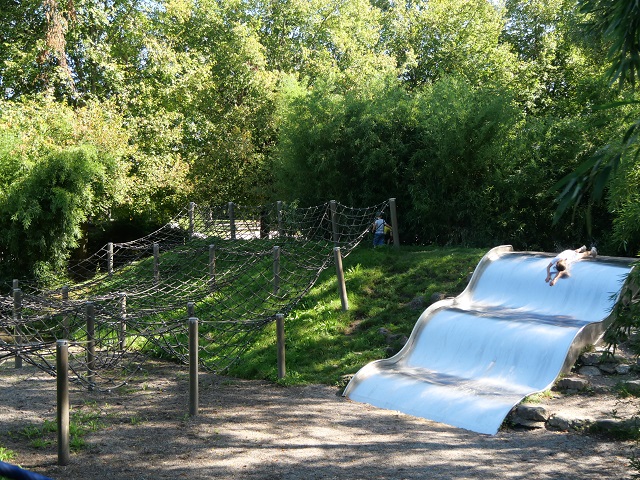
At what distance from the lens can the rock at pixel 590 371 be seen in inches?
289

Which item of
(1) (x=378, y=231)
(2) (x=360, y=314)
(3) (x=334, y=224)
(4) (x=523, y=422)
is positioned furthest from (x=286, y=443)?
(1) (x=378, y=231)

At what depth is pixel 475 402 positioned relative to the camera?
6934 millimetres

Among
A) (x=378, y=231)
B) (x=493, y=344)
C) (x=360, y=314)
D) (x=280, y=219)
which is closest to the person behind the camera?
(x=493, y=344)

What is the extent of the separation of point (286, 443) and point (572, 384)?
112 inches

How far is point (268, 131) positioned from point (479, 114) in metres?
6.92

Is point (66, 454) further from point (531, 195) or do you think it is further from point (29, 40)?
point (29, 40)

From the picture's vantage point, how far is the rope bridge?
8.32 meters

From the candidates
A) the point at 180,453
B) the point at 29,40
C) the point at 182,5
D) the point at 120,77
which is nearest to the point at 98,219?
the point at 120,77

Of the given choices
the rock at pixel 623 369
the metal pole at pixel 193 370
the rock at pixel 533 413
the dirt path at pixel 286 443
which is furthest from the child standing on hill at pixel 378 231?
the rock at pixel 533 413

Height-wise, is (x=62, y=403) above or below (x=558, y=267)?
below

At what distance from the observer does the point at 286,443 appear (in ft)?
20.3

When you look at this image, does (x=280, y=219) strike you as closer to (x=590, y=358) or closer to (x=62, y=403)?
(x=590, y=358)

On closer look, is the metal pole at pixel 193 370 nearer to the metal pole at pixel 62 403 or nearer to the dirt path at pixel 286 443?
the dirt path at pixel 286 443

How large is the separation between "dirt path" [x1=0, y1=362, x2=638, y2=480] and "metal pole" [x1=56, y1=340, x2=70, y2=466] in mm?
112
